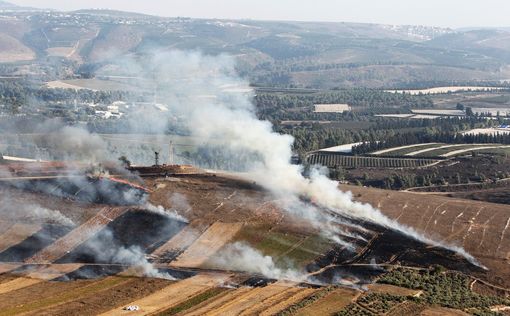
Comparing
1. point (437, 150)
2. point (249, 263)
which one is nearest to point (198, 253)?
point (249, 263)

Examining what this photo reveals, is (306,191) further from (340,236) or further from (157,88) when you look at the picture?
(157,88)

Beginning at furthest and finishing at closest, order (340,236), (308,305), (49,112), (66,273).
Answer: (49,112)
(340,236)
(66,273)
(308,305)

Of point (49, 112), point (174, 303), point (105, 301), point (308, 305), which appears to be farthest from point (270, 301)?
point (49, 112)

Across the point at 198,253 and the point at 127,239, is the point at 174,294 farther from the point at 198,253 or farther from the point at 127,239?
the point at 127,239

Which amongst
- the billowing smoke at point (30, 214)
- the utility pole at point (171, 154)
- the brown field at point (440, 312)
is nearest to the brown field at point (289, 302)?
the brown field at point (440, 312)

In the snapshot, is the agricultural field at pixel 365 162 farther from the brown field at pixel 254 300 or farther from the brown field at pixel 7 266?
the brown field at pixel 7 266
